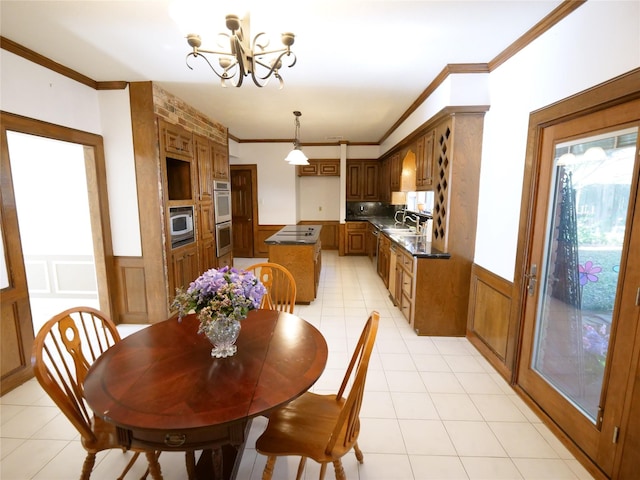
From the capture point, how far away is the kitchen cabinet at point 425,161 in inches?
136

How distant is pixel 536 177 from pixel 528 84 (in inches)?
27.8

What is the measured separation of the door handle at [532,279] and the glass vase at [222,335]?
2065 mm

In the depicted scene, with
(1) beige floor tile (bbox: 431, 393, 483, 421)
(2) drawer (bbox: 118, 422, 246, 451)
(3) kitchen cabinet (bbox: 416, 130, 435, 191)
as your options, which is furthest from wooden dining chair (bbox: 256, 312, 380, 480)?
(3) kitchen cabinet (bbox: 416, 130, 435, 191)

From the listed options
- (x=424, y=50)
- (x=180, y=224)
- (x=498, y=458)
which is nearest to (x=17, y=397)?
(x=180, y=224)

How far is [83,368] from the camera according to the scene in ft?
4.89

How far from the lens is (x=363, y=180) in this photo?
6.96m

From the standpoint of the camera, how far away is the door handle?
2.12 metres

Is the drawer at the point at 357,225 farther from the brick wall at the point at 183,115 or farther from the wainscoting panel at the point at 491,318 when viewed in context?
the wainscoting panel at the point at 491,318

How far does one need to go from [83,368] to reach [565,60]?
10.6 ft

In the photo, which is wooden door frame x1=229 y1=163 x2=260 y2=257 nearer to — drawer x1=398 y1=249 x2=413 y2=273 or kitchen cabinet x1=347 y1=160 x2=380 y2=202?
kitchen cabinet x1=347 y1=160 x2=380 y2=202

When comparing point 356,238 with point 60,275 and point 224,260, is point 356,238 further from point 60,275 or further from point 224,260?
point 60,275

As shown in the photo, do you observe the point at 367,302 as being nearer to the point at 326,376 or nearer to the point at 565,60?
the point at 326,376

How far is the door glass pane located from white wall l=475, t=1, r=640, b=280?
0.34 m

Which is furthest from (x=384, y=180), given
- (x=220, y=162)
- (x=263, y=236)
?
(x=220, y=162)
